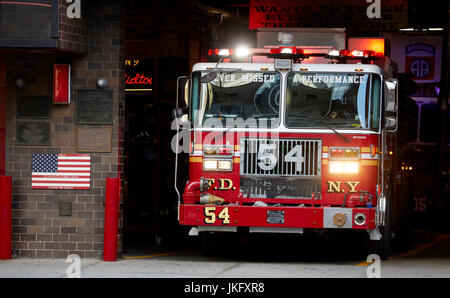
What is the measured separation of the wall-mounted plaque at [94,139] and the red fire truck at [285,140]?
3.45 ft

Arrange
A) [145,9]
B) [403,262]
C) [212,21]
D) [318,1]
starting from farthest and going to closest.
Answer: [212,21] → [145,9] → [318,1] → [403,262]

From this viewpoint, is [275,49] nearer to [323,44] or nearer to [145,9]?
[323,44]

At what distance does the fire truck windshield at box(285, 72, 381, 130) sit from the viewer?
41.6 feet

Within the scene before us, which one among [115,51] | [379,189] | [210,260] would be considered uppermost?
[115,51]

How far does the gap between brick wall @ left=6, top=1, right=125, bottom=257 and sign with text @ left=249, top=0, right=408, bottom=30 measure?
2625 millimetres

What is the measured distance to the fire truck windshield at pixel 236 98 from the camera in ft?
42.1

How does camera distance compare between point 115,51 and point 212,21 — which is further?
point 212,21

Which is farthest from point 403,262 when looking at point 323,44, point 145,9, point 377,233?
point 145,9

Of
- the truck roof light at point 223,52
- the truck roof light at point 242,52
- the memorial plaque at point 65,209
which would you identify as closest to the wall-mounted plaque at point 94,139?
the memorial plaque at point 65,209

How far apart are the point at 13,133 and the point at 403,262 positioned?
5876 mm

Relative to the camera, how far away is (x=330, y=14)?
14.9 metres

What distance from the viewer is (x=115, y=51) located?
12.9 metres

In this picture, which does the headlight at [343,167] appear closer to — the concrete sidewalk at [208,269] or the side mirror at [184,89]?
the concrete sidewalk at [208,269]

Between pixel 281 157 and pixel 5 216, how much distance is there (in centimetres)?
387
